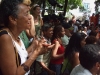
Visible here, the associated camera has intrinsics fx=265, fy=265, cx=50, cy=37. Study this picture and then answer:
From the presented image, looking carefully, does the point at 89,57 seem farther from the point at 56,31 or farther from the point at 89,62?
the point at 56,31

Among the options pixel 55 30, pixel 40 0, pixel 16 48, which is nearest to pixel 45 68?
pixel 55 30

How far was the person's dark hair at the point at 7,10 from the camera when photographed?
236 cm

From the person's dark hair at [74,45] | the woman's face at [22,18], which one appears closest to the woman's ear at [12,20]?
the woman's face at [22,18]

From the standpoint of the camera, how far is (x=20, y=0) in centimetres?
246

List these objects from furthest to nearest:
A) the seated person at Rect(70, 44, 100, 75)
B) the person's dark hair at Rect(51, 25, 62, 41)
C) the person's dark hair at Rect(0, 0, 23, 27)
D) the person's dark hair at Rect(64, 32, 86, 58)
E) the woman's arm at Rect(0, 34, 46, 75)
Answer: the person's dark hair at Rect(51, 25, 62, 41)
the person's dark hair at Rect(64, 32, 86, 58)
the seated person at Rect(70, 44, 100, 75)
the person's dark hair at Rect(0, 0, 23, 27)
the woman's arm at Rect(0, 34, 46, 75)

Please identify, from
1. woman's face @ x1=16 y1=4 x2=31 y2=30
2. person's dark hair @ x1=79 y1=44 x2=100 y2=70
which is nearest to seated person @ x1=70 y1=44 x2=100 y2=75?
person's dark hair @ x1=79 y1=44 x2=100 y2=70

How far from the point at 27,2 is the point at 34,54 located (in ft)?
1.64

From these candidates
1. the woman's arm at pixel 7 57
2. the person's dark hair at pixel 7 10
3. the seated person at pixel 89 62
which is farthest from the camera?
the seated person at pixel 89 62

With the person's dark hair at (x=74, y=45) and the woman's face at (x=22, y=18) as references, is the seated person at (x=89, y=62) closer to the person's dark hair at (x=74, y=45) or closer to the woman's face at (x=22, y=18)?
the woman's face at (x=22, y=18)

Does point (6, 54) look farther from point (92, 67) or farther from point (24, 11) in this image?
point (92, 67)

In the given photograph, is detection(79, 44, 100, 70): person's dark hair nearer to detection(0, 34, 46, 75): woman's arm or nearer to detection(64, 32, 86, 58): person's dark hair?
detection(0, 34, 46, 75): woman's arm

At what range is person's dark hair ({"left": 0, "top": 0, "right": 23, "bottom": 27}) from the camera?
236 cm

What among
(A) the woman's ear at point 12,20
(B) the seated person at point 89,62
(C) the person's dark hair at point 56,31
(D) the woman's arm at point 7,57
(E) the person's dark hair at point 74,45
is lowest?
(C) the person's dark hair at point 56,31

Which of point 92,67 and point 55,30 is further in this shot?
point 55,30
